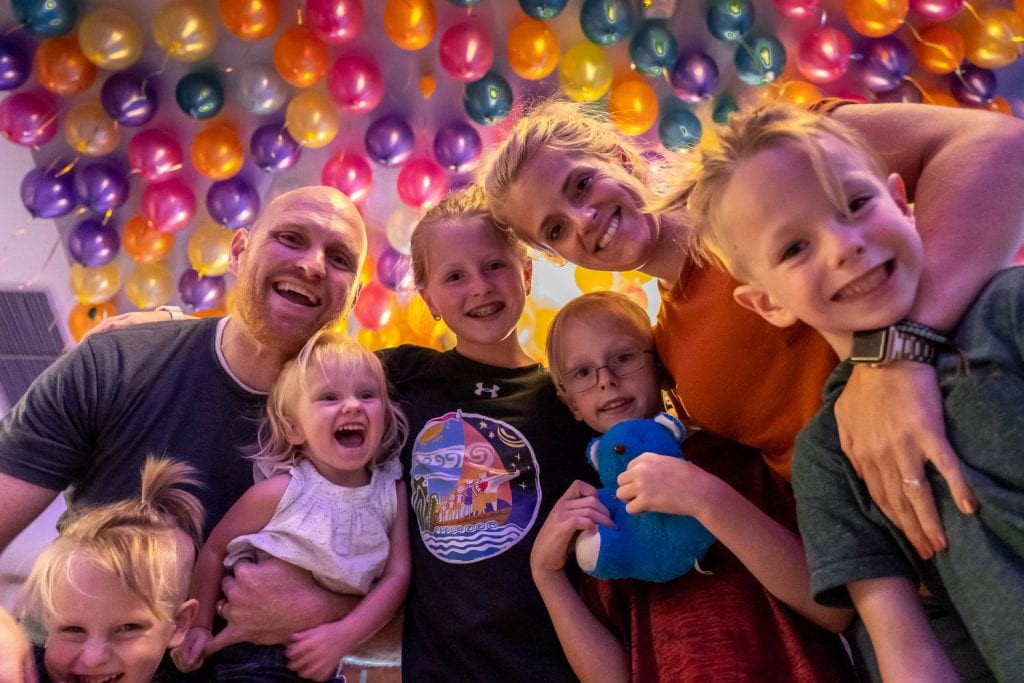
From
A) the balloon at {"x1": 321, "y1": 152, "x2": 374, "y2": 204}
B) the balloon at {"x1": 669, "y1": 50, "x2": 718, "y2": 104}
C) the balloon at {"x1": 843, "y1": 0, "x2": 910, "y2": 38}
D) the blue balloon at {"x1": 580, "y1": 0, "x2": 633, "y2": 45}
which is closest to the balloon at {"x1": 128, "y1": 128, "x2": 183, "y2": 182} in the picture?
the balloon at {"x1": 321, "y1": 152, "x2": 374, "y2": 204}

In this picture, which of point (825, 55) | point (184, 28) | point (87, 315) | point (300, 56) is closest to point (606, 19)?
point (825, 55)

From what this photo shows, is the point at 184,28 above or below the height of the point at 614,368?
above

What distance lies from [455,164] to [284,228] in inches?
39.0

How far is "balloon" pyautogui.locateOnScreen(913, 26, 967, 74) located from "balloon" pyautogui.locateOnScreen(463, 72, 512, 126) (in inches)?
51.7

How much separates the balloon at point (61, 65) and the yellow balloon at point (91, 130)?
90mm

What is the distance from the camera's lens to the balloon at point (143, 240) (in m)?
2.56

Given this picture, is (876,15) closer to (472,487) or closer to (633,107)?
(633,107)

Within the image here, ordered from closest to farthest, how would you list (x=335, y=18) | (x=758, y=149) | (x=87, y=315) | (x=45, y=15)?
(x=758, y=149) < (x=45, y=15) < (x=335, y=18) < (x=87, y=315)

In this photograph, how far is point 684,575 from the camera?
3.99 feet

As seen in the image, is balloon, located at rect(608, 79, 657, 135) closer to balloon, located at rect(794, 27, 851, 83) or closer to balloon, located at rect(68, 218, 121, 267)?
balloon, located at rect(794, 27, 851, 83)

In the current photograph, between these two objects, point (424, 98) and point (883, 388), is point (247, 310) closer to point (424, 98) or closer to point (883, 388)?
point (883, 388)

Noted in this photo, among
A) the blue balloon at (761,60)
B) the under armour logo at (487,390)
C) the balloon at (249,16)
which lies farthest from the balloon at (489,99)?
the under armour logo at (487,390)

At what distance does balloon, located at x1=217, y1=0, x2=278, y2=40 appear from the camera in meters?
2.28

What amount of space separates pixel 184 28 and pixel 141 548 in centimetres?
162
